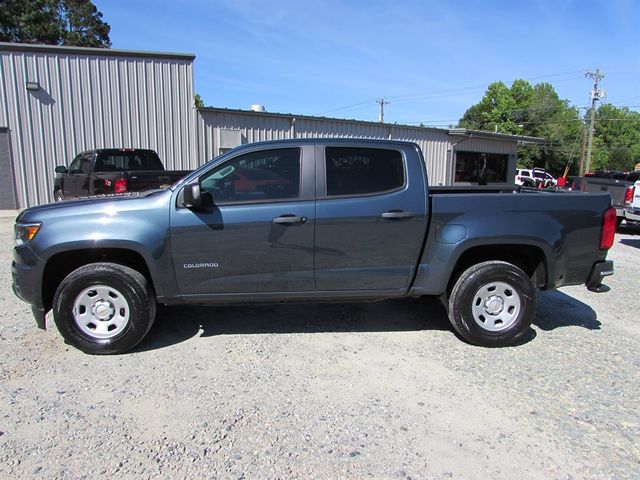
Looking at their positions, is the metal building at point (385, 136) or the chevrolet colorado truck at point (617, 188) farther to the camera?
the metal building at point (385, 136)

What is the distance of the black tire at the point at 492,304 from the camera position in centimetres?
412

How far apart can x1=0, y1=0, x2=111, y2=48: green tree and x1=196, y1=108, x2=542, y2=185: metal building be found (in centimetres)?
2855

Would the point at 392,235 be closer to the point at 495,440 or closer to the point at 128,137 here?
the point at 495,440

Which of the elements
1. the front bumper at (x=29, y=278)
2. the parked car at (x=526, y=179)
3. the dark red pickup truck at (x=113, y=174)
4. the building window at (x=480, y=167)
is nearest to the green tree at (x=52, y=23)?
the dark red pickup truck at (x=113, y=174)

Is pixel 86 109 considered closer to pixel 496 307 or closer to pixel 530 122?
pixel 496 307

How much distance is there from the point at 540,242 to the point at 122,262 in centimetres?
373

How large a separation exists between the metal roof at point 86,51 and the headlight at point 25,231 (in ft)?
40.1

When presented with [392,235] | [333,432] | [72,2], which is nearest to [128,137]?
[392,235]

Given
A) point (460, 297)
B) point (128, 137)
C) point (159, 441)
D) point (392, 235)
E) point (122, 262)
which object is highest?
point (128, 137)

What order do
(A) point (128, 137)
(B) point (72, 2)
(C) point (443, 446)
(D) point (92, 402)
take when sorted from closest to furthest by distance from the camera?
1. (C) point (443, 446)
2. (D) point (92, 402)
3. (A) point (128, 137)
4. (B) point (72, 2)

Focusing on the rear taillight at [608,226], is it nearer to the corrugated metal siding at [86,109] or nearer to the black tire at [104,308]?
the black tire at [104,308]

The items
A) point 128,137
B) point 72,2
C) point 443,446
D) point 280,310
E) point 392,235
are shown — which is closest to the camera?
point 443,446

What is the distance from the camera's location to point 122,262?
4062mm

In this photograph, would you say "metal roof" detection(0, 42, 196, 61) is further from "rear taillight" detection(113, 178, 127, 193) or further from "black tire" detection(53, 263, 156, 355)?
"black tire" detection(53, 263, 156, 355)
